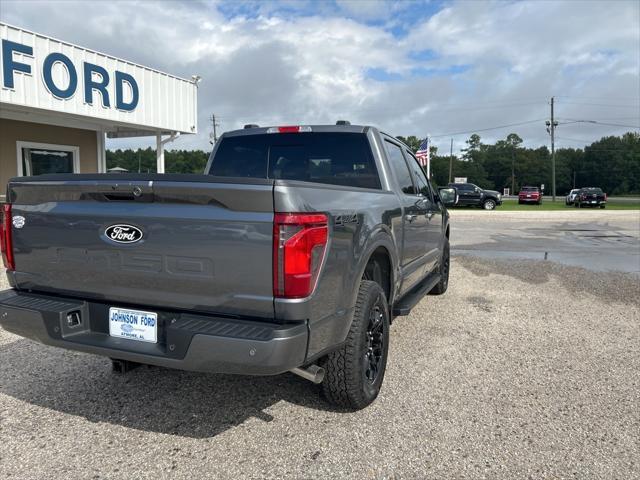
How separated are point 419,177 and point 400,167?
2.74 ft

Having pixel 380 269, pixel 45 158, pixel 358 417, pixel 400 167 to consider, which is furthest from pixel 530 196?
pixel 358 417

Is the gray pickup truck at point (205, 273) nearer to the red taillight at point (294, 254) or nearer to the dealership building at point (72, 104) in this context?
the red taillight at point (294, 254)

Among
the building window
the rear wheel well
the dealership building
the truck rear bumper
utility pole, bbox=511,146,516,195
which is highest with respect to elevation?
utility pole, bbox=511,146,516,195

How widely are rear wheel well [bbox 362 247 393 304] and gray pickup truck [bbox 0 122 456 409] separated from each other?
0.05 feet

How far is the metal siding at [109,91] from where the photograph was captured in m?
9.69

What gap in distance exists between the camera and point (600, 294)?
6.82 meters

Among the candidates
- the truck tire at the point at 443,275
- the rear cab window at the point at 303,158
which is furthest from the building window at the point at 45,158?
the truck tire at the point at 443,275

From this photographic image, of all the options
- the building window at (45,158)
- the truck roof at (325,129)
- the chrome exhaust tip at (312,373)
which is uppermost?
the building window at (45,158)

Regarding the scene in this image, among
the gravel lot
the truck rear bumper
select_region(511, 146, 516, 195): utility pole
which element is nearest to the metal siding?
the gravel lot

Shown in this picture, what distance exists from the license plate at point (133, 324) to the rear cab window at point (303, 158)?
197cm

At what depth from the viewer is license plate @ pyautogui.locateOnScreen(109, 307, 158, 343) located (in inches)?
103

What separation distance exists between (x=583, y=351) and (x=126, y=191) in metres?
4.03

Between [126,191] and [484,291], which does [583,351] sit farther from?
[126,191]

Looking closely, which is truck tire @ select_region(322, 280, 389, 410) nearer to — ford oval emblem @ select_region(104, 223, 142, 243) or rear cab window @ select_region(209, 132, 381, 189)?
rear cab window @ select_region(209, 132, 381, 189)
